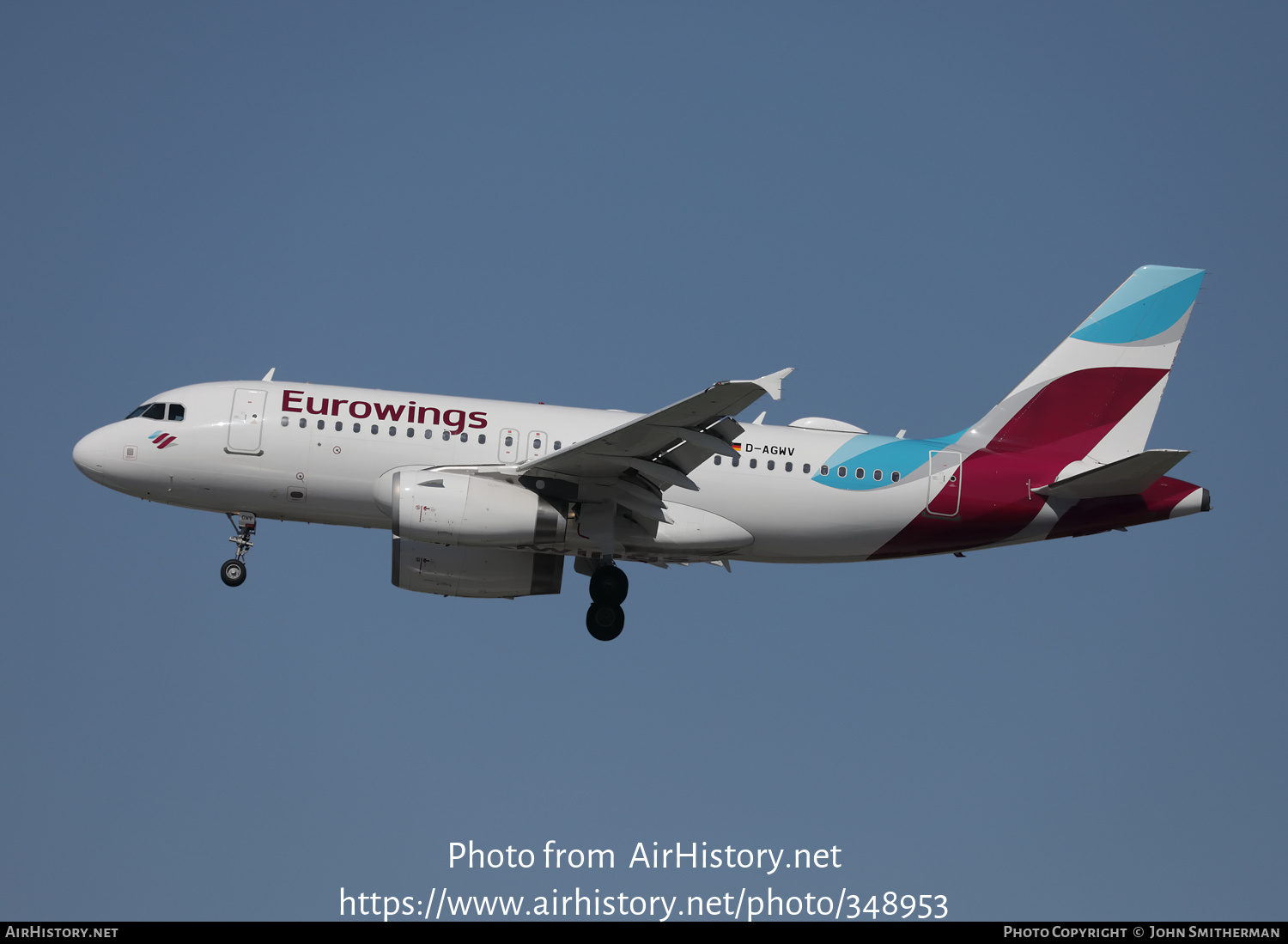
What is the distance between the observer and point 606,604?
90.4 feet

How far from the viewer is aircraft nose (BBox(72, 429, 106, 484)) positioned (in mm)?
27469

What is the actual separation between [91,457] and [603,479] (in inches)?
419

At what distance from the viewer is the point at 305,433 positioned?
26.8 meters

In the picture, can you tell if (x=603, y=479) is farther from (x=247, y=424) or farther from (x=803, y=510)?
(x=247, y=424)

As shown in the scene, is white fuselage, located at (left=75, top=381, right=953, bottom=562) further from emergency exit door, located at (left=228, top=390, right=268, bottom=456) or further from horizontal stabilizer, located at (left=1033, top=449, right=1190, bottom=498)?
horizontal stabilizer, located at (left=1033, top=449, right=1190, bottom=498)

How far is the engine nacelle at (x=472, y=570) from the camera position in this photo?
2881cm

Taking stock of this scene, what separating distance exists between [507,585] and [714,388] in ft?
28.7

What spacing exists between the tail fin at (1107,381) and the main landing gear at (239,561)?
50.7ft

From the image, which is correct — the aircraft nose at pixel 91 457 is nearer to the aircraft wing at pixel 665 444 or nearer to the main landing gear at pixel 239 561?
the main landing gear at pixel 239 561

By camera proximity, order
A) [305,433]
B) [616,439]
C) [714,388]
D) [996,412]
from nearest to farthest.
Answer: [714,388]
[616,439]
[305,433]
[996,412]

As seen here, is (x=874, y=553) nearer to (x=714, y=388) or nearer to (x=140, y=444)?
(x=714, y=388)

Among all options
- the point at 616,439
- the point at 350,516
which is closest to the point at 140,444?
the point at 350,516

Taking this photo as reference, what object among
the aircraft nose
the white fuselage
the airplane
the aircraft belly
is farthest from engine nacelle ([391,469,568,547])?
the aircraft nose

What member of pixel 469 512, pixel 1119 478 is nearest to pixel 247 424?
pixel 469 512
